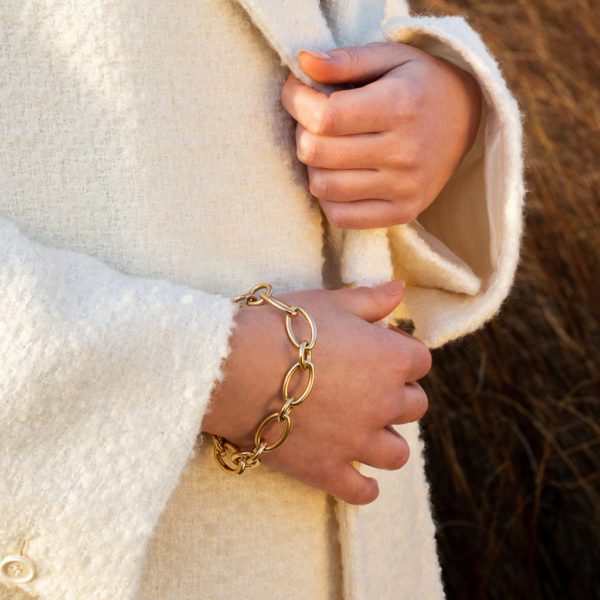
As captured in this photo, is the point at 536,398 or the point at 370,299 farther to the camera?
the point at 536,398

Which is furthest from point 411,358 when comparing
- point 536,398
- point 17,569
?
point 536,398

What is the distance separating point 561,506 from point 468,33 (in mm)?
1482

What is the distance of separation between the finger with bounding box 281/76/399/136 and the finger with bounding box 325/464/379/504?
0.30 meters

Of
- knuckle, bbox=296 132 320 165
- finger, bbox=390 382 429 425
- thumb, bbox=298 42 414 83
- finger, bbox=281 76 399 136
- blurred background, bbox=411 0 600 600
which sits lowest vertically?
blurred background, bbox=411 0 600 600

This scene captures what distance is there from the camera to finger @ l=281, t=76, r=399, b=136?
73 centimetres

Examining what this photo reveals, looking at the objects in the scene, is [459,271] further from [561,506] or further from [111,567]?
[561,506]

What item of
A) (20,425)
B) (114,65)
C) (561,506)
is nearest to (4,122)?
(114,65)

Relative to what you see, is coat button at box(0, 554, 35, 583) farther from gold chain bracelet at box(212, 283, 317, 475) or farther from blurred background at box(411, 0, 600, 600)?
blurred background at box(411, 0, 600, 600)

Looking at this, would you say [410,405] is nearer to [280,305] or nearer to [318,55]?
[280,305]

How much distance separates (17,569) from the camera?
0.59m

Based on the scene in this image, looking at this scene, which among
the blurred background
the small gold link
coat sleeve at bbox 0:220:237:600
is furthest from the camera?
the blurred background

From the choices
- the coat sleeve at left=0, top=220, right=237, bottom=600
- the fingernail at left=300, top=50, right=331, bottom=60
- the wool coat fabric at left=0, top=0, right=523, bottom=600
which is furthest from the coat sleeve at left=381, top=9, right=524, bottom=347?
the coat sleeve at left=0, top=220, right=237, bottom=600

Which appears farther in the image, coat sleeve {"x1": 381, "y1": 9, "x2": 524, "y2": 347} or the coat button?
coat sleeve {"x1": 381, "y1": 9, "x2": 524, "y2": 347}

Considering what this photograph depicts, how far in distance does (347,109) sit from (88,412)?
0.34 meters
